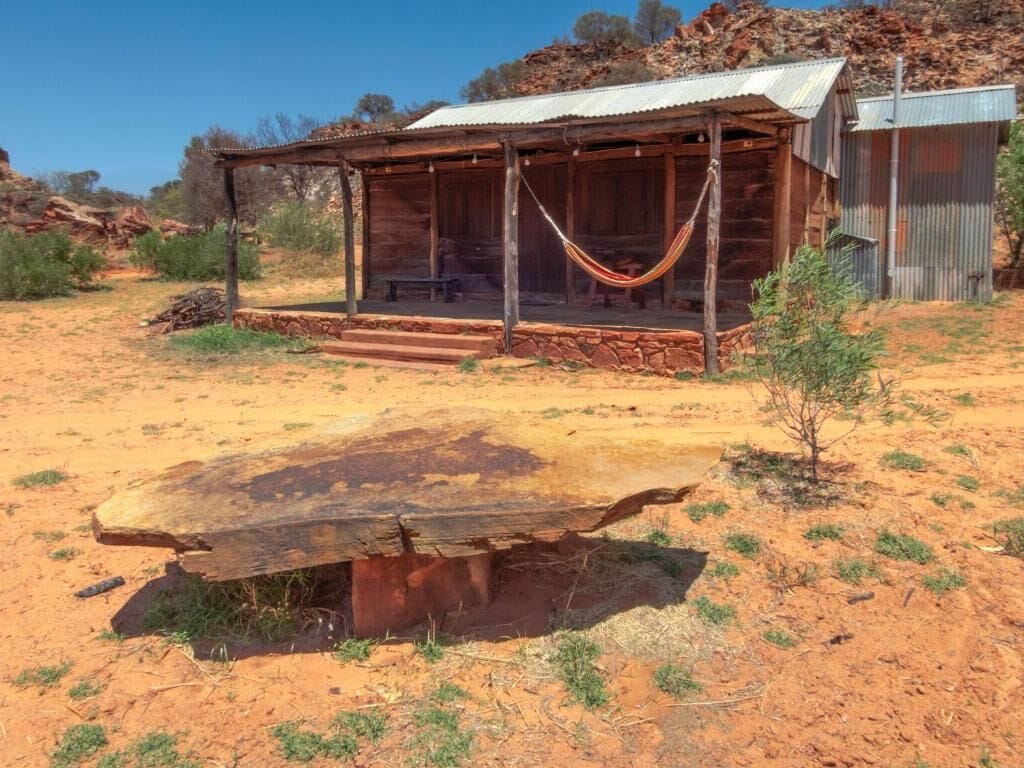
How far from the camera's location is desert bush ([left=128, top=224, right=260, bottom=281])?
770 inches

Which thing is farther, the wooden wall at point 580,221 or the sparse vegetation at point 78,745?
the wooden wall at point 580,221

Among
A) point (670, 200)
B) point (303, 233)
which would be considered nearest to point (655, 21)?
point (303, 233)

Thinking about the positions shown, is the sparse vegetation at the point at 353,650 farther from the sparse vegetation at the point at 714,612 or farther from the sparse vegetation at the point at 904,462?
the sparse vegetation at the point at 904,462

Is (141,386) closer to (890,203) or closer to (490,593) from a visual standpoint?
(490,593)

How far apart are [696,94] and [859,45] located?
689 inches

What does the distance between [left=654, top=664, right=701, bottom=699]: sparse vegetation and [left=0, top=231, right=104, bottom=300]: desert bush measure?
1702cm

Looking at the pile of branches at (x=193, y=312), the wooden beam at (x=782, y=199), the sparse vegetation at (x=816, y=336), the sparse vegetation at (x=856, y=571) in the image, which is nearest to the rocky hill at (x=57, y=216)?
the pile of branches at (x=193, y=312)

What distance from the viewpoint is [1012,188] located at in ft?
48.8

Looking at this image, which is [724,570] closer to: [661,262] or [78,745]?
[78,745]

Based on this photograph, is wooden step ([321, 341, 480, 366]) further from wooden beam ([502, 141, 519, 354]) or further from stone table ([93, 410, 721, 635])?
stone table ([93, 410, 721, 635])

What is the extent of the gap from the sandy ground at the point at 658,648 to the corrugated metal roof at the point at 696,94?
24.5 ft

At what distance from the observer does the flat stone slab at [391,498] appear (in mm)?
3125

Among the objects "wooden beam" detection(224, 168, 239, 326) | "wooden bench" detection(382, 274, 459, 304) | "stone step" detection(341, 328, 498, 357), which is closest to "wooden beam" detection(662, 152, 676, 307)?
"stone step" detection(341, 328, 498, 357)

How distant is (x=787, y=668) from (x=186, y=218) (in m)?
32.5
